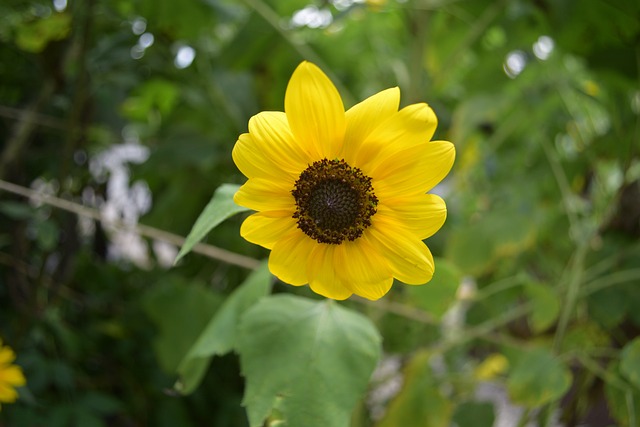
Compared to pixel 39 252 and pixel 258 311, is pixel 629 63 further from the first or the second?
pixel 39 252

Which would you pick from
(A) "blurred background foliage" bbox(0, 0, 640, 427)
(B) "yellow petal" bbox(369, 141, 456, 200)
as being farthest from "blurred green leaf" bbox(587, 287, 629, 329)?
(B) "yellow petal" bbox(369, 141, 456, 200)

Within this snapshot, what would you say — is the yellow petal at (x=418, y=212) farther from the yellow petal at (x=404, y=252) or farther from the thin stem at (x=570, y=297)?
the thin stem at (x=570, y=297)

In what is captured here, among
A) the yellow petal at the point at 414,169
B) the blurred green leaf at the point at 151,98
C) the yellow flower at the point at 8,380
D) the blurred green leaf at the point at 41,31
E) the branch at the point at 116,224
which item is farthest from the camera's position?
the blurred green leaf at the point at 151,98

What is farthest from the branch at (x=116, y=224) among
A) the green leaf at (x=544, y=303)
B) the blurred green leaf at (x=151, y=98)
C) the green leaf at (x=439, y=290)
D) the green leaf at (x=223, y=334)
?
the blurred green leaf at (x=151, y=98)

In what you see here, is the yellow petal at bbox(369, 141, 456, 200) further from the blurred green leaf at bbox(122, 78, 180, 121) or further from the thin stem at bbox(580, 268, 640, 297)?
the blurred green leaf at bbox(122, 78, 180, 121)

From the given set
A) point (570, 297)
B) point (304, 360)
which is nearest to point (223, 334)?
point (304, 360)

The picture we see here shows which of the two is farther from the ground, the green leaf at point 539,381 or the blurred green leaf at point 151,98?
the blurred green leaf at point 151,98
